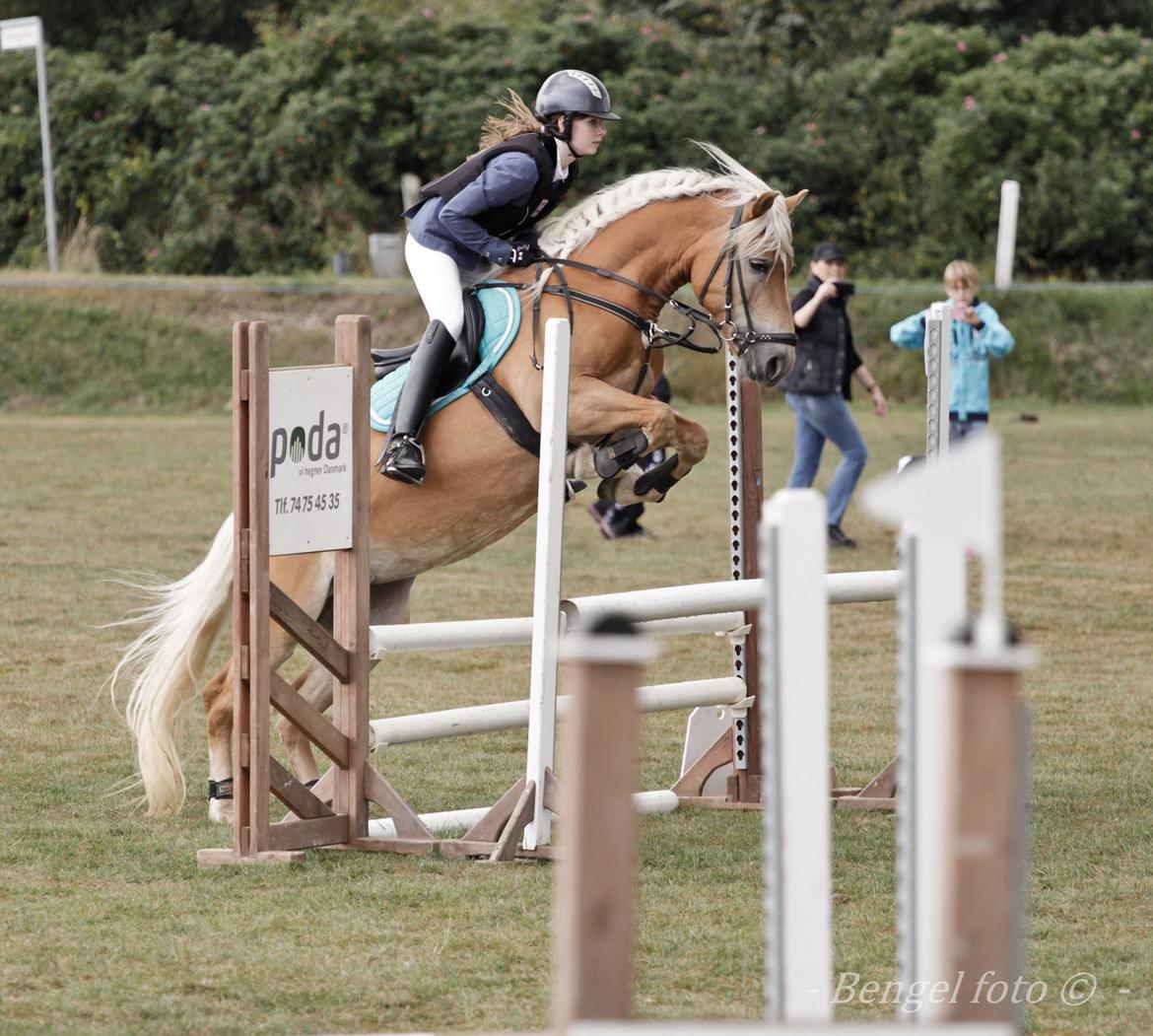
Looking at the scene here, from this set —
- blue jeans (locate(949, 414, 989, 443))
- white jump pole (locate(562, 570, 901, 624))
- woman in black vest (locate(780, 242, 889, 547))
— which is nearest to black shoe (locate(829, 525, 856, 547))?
woman in black vest (locate(780, 242, 889, 547))

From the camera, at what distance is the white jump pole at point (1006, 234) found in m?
20.9

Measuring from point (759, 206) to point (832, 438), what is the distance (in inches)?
221

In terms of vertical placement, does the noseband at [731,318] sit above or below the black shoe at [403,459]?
above

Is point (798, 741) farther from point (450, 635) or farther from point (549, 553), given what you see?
point (450, 635)

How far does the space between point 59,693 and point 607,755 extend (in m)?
5.45

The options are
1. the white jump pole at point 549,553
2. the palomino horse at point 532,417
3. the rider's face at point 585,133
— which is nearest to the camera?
the white jump pole at point 549,553

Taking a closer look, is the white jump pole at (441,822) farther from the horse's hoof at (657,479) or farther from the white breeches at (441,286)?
the white breeches at (441,286)

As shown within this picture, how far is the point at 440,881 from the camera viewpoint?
437 cm

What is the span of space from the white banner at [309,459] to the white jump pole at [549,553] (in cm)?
55

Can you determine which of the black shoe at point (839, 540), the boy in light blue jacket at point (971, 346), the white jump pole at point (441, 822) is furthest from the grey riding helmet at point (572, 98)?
the black shoe at point (839, 540)

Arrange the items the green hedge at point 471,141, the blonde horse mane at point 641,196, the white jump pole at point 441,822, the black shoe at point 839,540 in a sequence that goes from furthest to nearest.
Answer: the green hedge at point 471,141
the black shoe at point 839,540
the blonde horse mane at point 641,196
the white jump pole at point 441,822

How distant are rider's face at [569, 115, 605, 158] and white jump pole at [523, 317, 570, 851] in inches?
39.6

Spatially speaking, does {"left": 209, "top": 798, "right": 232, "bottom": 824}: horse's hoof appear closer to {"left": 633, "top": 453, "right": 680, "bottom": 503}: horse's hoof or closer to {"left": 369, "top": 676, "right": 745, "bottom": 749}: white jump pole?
{"left": 369, "top": 676, "right": 745, "bottom": 749}: white jump pole

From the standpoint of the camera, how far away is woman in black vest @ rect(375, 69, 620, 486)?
16.9 feet
